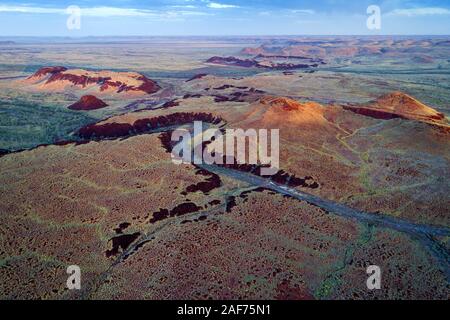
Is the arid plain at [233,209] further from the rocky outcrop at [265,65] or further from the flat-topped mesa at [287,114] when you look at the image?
the rocky outcrop at [265,65]

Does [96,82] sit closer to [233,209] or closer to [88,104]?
[88,104]

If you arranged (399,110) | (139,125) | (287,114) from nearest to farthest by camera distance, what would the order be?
1. (287,114)
2. (139,125)
3. (399,110)

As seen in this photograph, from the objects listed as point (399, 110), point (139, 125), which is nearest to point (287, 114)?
point (139, 125)

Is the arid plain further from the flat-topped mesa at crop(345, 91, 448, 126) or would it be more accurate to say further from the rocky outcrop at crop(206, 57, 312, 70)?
the rocky outcrop at crop(206, 57, 312, 70)

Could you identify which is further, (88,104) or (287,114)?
(88,104)

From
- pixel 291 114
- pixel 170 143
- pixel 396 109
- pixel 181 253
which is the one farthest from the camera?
pixel 396 109

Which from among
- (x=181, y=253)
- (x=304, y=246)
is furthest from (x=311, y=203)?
(x=181, y=253)

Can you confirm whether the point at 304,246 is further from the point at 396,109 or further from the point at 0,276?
the point at 396,109
